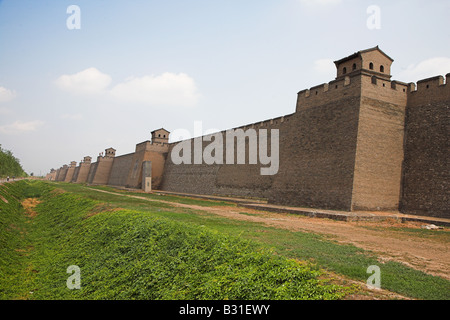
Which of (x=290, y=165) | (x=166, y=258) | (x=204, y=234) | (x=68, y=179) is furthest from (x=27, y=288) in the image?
(x=68, y=179)

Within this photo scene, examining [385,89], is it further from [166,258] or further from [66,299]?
[66,299]

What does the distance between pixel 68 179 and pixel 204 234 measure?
3049 inches

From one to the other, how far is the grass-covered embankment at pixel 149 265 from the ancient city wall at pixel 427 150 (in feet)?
31.3

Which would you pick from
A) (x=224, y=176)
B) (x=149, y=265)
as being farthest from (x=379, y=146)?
(x=224, y=176)

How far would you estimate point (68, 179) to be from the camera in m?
74.3

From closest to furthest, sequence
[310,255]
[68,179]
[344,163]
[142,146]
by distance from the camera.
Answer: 1. [310,255]
2. [344,163]
3. [142,146]
4. [68,179]

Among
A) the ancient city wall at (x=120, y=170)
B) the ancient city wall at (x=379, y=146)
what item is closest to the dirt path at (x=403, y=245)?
the ancient city wall at (x=379, y=146)
